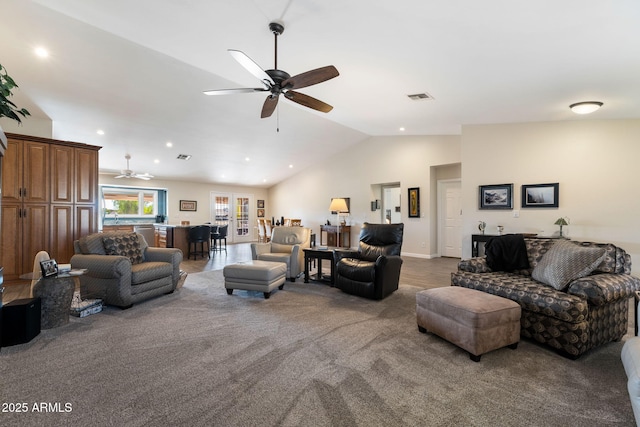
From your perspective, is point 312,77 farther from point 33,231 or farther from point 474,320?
point 33,231

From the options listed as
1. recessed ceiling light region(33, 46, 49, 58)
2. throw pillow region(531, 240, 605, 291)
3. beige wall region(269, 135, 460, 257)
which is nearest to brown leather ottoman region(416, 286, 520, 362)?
throw pillow region(531, 240, 605, 291)

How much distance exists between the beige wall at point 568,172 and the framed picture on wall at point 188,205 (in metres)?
8.71

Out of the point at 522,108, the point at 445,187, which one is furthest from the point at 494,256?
the point at 445,187

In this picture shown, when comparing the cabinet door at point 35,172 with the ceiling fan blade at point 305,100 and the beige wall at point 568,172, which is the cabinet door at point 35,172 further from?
the beige wall at point 568,172

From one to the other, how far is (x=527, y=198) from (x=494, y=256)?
2.37 metres

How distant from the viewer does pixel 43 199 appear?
4.50 m

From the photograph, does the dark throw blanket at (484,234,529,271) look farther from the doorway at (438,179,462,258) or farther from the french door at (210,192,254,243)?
the french door at (210,192,254,243)

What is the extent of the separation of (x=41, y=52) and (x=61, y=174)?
1.89 m

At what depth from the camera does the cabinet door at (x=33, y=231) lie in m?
4.40

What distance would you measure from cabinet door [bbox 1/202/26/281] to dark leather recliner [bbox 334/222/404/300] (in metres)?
4.92

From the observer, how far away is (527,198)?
15.9 feet

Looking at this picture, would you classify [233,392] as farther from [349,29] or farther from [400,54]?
[400,54]

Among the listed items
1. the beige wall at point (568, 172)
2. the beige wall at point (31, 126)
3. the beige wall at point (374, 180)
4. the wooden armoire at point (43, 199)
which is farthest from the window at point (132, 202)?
the beige wall at point (568, 172)

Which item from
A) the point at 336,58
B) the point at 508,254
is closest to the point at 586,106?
the point at 508,254
